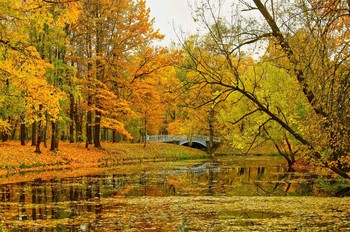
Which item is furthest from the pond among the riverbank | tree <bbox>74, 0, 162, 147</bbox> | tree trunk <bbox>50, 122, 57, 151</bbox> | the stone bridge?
the stone bridge

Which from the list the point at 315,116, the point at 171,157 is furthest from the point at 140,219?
the point at 171,157

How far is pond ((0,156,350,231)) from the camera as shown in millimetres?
11711

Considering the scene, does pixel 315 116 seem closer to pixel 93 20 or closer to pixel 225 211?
pixel 225 211

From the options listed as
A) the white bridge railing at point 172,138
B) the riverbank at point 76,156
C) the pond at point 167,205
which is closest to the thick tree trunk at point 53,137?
the riverbank at point 76,156

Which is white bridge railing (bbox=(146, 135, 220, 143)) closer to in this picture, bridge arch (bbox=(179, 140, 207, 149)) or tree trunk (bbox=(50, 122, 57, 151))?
bridge arch (bbox=(179, 140, 207, 149))

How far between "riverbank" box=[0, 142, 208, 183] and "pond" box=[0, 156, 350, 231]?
204 inches

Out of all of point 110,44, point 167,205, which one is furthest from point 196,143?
point 167,205

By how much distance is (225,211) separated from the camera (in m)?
14.1

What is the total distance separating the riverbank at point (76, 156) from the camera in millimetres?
27797

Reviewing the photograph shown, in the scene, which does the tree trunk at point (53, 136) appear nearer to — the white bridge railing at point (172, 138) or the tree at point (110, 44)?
the tree at point (110, 44)

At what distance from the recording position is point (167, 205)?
1538cm

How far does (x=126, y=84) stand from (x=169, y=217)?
26370mm

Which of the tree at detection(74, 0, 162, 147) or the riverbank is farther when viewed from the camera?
the tree at detection(74, 0, 162, 147)

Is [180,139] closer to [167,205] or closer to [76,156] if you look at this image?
[76,156]
